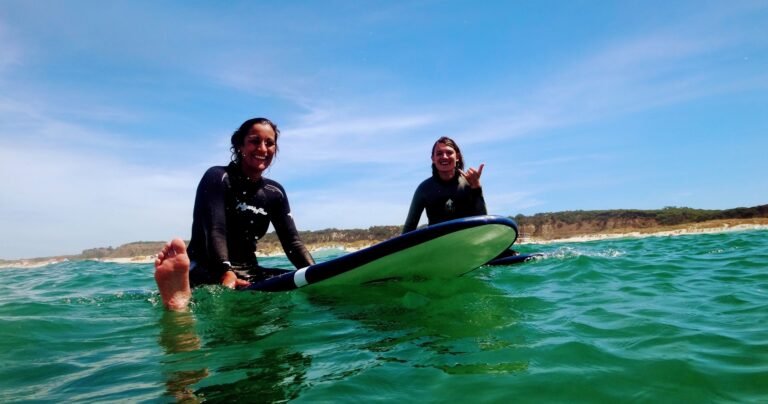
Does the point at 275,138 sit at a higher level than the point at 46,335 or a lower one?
higher

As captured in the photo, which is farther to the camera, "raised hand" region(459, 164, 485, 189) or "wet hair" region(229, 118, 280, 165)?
"raised hand" region(459, 164, 485, 189)

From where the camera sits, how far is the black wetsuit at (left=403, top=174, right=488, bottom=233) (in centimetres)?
702

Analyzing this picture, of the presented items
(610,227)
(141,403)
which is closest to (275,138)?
(141,403)

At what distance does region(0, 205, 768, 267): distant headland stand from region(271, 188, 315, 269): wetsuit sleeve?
25566mm

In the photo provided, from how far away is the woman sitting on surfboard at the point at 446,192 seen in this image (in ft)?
23.1

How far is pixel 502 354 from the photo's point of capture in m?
2.70

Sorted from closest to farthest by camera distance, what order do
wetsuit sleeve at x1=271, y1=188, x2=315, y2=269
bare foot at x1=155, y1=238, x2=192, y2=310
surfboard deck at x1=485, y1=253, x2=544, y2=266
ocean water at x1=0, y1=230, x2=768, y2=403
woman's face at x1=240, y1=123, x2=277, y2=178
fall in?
ocean water at x1=0, y1=230, x2=768, y2=403, bare foot at x1=155, y1=238, x2=192, y2=310, woman's face at x1=240, y1=123, x2=277, y2=178, wetsuit sleeve at x1=271, y1=188, x2=315, y2=269, surfboard deck at x1=485, y1=253, x2=544, y2=266

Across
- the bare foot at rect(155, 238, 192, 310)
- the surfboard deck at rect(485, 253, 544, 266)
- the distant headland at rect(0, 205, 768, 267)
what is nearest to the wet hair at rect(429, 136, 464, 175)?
the surfboard deck at rect(485, 253, 544, 266)

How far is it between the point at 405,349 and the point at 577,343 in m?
1.00

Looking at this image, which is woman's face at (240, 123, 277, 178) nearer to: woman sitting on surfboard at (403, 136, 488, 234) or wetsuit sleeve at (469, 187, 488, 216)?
woman sitting on surfboard at (403, 136, 488, 234)

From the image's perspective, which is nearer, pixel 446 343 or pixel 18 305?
pixel 446 343

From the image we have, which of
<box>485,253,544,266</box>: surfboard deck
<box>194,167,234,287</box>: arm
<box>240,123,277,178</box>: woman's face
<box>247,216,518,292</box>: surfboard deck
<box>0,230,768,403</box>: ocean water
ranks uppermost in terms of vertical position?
<box>240,123,277,178</box>: woman's face

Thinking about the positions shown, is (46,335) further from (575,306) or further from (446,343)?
(575,306)

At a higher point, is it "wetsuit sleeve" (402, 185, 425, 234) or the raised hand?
the raised hand
